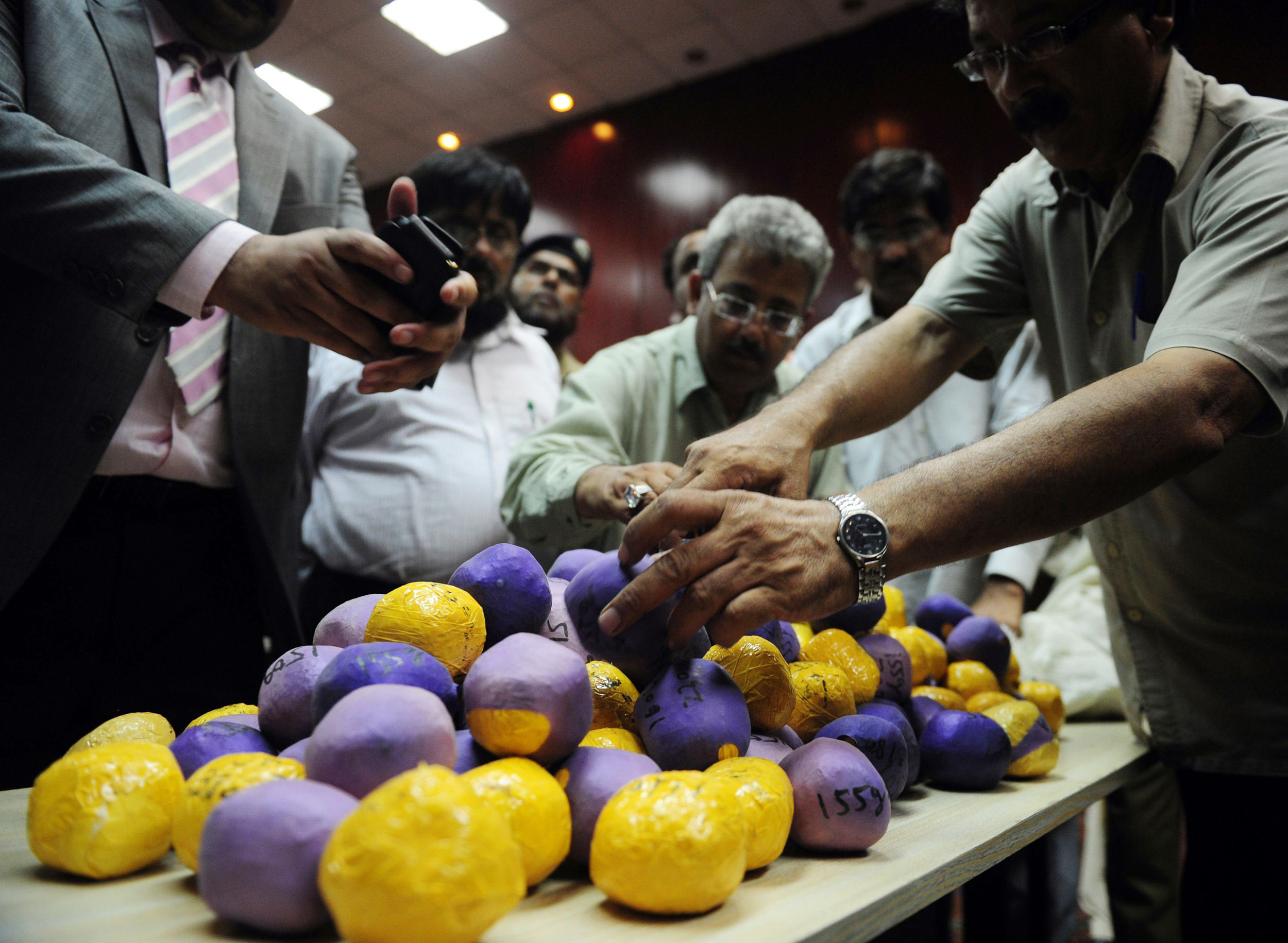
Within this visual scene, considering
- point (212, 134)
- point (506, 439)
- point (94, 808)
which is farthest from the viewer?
point (506, 439)

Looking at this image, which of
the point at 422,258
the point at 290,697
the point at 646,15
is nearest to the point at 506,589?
the point at 290,697

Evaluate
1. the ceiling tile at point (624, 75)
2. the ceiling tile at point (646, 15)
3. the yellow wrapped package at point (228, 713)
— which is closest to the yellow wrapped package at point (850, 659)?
the yellow wrapped package at point (228, 713)

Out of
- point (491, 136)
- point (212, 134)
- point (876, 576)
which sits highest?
point (491, 136)

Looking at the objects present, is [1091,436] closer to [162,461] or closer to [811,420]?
[811,420]

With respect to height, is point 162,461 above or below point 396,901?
above

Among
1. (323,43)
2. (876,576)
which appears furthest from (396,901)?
(323,43)

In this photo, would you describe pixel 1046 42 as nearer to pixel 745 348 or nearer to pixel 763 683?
pixel 745 348

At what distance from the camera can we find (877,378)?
1352 mm

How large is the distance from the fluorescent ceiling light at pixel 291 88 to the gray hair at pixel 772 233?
97cm

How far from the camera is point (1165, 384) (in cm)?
83

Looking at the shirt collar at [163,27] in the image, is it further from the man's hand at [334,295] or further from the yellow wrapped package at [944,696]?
the yellow wrapped package at [944,696]

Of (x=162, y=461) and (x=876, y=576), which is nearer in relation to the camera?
(x=876, y=576)

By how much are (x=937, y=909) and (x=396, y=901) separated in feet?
4.36

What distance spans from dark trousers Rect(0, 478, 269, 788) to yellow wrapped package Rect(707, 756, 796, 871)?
0.98 metres
